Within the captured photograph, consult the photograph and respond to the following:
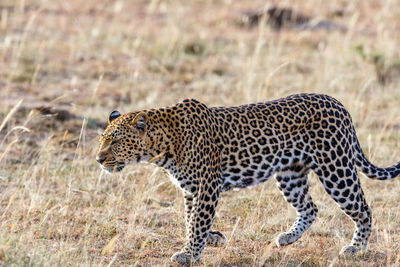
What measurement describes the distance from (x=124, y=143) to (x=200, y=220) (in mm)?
1074

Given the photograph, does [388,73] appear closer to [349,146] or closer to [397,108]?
[397,108]

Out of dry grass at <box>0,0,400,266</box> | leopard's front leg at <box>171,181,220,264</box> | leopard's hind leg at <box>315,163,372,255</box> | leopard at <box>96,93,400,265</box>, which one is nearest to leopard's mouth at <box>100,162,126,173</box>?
leopard at <box>96,93,400,265</box>

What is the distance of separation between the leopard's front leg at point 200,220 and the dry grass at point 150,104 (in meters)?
0.26

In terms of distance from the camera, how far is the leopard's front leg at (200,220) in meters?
6.83

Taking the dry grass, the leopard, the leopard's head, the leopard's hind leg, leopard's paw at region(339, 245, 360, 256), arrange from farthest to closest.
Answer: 1. the dry grass
2. leopard's paw at region(339, 245, 360, 256)
3. the leopard's hind leg
4. the leopard
5. the leopard's head

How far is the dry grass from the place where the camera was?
752 cm

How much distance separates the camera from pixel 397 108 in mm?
13102

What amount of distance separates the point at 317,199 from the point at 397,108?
4.73m

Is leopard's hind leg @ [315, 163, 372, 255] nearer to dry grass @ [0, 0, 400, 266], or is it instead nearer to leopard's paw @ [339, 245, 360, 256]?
leopard's paw @ [339, 245, 360, 256]

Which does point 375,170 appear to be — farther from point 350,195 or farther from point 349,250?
point 349,250

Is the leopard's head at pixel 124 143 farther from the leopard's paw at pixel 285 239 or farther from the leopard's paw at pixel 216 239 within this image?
the leopard's paw at pixel 285 239

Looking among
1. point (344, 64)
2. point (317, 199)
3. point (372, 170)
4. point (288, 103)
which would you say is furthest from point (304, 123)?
point (344, 64)

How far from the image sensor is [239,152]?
7176 millimetres

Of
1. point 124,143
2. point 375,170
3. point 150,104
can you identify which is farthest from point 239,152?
point 150,104
